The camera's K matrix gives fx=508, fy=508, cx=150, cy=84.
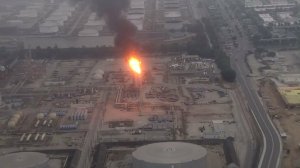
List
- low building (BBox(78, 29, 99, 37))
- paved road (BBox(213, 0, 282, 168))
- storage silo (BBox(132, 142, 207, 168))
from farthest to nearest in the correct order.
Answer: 1. low building (BBox(78, 29, 99, 37))
2. paved road (BBox(213, 0, 282, 168))
3. storage silo (BBox(132, 142, 207, 168))

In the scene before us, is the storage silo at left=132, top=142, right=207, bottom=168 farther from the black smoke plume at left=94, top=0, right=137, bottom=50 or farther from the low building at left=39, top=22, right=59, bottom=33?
the low building at left=39, top=22, right=59, bottom=33

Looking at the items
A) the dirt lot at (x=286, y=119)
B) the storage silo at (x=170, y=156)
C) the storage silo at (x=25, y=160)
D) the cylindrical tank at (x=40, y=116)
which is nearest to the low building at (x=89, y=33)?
the cylindrical tank at (x=40, y=116)

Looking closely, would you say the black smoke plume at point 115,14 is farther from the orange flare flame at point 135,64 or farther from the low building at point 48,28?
the low building at point 48,28

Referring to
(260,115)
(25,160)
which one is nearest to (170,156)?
(25,160)

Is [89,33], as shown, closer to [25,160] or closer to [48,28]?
[48,28]

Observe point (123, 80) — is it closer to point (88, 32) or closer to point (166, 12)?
point (88, 32)

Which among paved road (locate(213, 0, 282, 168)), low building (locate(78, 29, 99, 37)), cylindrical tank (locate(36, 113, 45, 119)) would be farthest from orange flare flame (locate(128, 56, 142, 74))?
cylindrical tank (locate(36, 113, 45, 119))

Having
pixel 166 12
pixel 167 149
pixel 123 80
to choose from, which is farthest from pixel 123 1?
pixel 166 12
